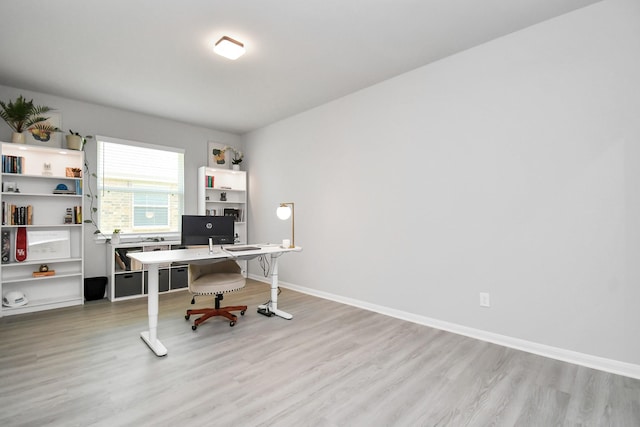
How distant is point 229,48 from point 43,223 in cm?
335

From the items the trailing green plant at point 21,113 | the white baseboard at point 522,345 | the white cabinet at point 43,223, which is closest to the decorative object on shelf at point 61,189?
the white cabinet at point 43,223

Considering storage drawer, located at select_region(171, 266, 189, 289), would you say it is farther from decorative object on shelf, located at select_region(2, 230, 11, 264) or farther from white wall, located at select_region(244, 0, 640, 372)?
white wall, located at select_region(244, 0, 640, 372)

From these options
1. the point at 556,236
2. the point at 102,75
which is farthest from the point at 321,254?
the point at 102,75

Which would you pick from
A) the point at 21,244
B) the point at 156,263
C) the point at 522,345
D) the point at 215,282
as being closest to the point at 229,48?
the point at 156,263

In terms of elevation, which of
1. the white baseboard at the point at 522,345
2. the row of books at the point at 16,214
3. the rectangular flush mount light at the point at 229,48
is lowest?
the white baseboard at the point at 522,345

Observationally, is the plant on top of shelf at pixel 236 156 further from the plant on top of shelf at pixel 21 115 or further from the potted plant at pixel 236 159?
the plant on top of shelf at pixel 21 115

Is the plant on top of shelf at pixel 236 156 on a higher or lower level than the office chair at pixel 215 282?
higher

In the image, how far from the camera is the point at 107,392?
194cm

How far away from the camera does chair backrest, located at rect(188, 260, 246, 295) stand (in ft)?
9.62

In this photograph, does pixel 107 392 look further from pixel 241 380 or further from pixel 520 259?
pixel 520 259

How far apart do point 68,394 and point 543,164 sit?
3786mm

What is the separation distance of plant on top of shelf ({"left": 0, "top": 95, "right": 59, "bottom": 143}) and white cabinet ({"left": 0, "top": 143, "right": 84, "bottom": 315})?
24 centimetres

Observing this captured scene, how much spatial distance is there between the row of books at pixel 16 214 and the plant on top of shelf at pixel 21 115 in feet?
2.57

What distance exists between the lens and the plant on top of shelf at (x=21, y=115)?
11.3ft
